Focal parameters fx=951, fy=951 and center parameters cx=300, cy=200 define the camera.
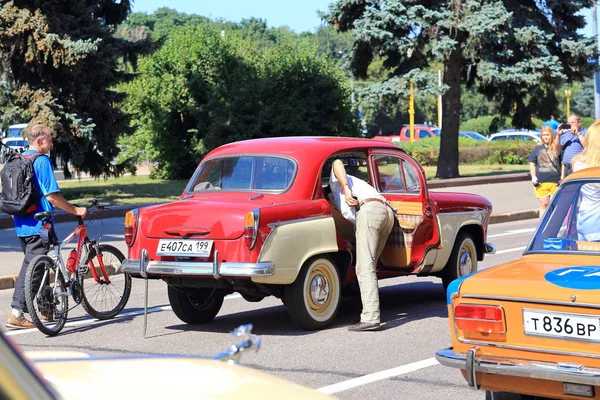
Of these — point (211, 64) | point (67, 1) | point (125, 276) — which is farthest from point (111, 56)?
point (125, 276)

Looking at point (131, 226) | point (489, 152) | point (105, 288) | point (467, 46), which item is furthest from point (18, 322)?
point (489, 152)

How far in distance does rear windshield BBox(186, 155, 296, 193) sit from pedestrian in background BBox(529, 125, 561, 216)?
19.7 ft

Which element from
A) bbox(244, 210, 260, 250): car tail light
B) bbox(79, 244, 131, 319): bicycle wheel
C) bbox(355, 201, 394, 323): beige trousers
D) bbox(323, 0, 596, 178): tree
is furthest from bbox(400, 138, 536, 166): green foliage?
bbox(244, 210, 260, 250): car tail light

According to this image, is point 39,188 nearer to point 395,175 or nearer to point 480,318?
point 395,175

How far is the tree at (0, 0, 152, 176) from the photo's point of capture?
23.2 meters

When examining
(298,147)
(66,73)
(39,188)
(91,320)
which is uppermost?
(66,73)

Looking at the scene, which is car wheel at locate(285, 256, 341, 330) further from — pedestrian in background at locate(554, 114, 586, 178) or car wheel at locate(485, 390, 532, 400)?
pedestrian in background at locate(554, 114, 586, 178)

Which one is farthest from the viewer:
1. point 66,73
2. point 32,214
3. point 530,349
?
point 66,73

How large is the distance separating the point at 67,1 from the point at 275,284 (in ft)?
59.6

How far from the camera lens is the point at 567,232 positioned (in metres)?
5.88

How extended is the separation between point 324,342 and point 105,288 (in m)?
2.63

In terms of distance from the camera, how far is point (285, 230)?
8195mm

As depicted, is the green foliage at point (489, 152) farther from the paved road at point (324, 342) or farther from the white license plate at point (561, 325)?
the white license plate at point (561, 325)

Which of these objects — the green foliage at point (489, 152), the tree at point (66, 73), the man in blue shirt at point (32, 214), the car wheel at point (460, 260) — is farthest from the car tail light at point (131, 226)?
the green foliage at point (489, 152)
